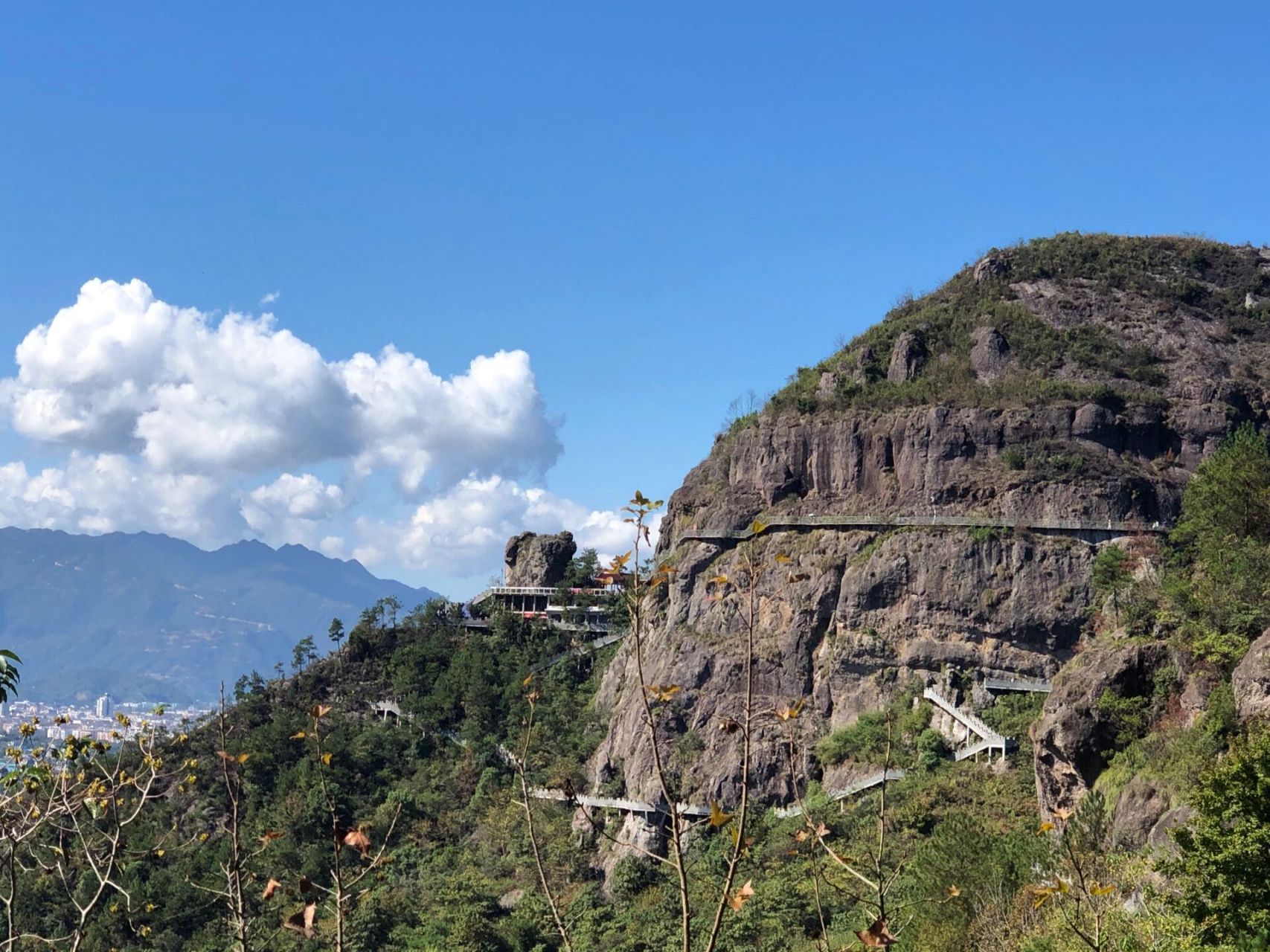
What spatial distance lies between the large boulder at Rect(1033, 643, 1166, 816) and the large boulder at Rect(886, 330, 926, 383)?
75.0ft

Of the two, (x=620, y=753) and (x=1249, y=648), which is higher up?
(x=1249, y=648)

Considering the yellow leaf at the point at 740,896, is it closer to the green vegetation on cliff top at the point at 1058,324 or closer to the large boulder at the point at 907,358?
the green vegetation on cliff top at the point at 1058,324

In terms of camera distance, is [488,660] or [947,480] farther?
[488,660]

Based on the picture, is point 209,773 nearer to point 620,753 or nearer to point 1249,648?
point 620,753

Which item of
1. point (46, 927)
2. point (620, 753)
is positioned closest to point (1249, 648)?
point (620, 753)

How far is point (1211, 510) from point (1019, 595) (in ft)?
25.6

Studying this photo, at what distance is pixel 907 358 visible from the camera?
58531 millimetres

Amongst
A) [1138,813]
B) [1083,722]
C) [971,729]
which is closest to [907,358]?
[971,729]

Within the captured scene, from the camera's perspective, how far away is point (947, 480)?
169 ft

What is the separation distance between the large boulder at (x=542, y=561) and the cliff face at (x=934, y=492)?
13294mm

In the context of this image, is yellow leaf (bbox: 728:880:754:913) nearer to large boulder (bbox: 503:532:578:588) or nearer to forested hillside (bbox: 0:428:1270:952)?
forested hillside (bbox: 0:428:1270:952)

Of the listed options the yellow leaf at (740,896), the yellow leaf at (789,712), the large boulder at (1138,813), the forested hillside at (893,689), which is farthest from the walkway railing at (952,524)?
the yellow leaf at (740,896)

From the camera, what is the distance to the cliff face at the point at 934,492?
48.1 meters

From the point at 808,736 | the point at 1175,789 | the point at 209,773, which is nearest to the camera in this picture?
the point at 1175,789
